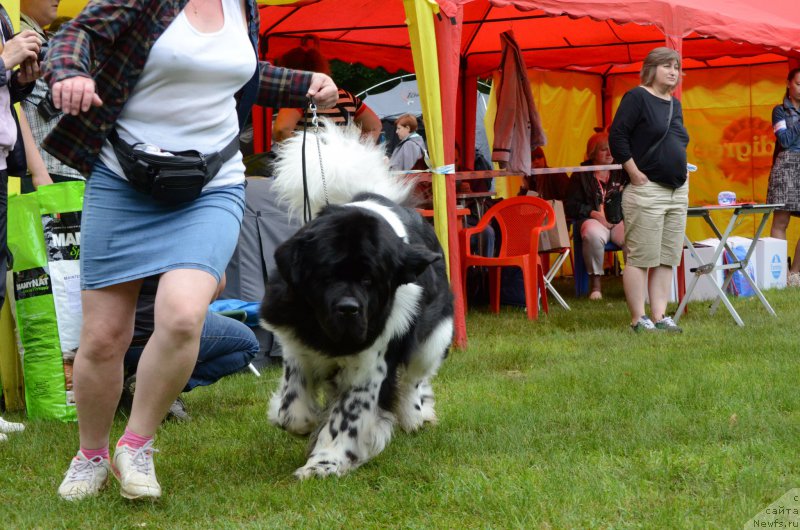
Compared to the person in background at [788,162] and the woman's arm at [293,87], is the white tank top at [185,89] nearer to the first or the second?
the woman's arm at [293,87]

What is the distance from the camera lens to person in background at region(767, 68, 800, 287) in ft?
33.6

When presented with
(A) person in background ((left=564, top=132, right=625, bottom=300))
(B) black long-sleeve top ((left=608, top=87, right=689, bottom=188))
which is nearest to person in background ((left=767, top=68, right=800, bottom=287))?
(A) person in background ((left=564, top=132, right=625, bottom=300))

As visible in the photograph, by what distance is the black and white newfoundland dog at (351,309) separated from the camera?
10.3 feet

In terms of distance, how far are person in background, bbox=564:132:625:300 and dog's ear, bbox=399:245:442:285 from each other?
6.28 m

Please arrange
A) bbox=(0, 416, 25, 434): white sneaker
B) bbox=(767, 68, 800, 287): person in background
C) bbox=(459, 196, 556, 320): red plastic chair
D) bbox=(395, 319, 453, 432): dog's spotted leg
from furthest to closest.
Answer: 1. bbox=(767, 68, 800, 287): person in background
2. bbox=(459, 196, 556, 320): red plastic chair
3. bbox=(0, 416, 25, 434): white sneaker
4. bbox=(395, 319, 453, 432): dog's spotted leg

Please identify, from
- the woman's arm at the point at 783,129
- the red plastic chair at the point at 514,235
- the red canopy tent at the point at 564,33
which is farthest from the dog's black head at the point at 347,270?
the woman's arm at the point at 783,129

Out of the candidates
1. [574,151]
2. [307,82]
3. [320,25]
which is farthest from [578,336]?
[574,151]

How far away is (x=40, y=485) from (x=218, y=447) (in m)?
0.73

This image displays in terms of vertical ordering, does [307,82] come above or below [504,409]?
above

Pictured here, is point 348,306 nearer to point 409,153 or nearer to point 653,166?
point 653,166

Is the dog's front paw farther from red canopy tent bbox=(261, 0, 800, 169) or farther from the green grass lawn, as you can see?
red canopy tent bbox=(261, 0, 800, 169)

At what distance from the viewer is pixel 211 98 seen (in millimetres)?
2762

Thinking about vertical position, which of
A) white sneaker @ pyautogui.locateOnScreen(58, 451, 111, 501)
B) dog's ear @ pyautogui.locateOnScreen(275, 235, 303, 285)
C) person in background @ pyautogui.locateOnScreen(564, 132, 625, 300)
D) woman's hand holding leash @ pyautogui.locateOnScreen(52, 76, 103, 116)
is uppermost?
woman's hand holding leash @ pyautogui.locateOnScreen(52, 76, 103, 116)

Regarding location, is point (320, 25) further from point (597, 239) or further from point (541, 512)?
point (541, 512)
